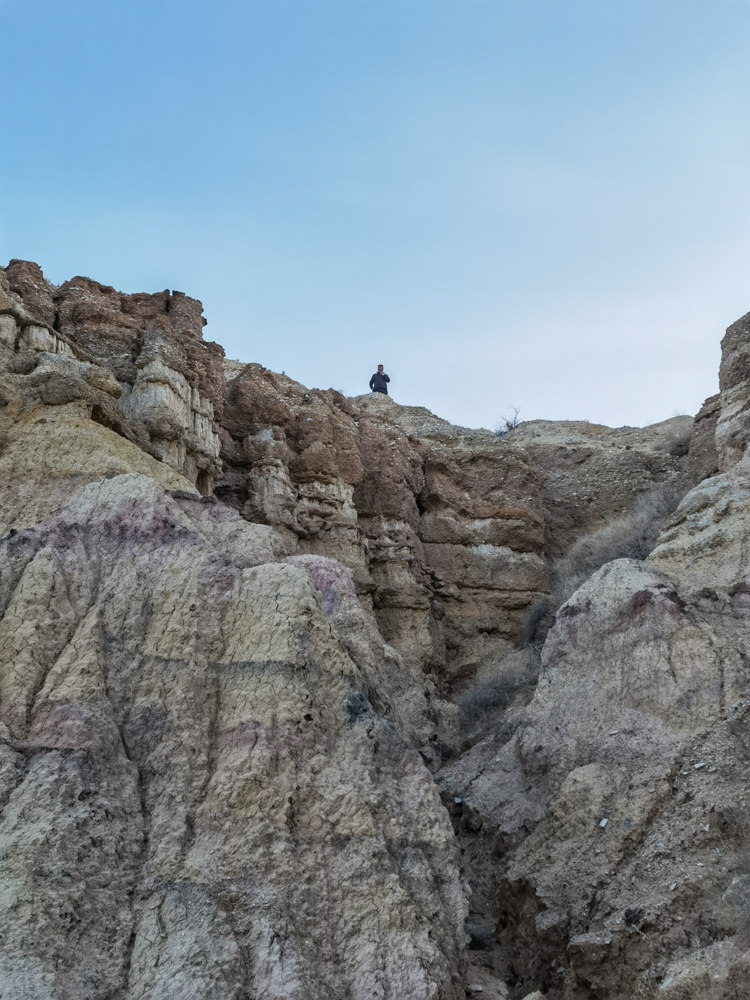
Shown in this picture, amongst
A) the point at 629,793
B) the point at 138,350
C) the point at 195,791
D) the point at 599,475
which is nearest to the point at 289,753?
the point at 195,791

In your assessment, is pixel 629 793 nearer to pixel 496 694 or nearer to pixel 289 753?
pixel 289 753

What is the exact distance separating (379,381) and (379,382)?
0.06 metres

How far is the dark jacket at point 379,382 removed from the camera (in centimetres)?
3030

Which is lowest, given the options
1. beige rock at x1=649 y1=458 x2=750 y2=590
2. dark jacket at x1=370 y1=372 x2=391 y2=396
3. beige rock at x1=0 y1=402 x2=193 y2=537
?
beige rock at x1=649 y1=458 x2=750 y2=590

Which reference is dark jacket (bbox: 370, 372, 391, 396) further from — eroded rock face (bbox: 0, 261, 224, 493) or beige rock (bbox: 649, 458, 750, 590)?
beige rock (bbox: 649, 458, 750, 590)

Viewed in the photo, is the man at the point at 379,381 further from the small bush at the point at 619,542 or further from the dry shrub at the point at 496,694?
the dry shrub at the point at 496,694

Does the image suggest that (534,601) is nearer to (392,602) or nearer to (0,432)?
(392,602)

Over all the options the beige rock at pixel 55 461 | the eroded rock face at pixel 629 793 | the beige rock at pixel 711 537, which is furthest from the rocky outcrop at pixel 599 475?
the beige rock at pixel 55 461

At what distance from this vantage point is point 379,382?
3061 centimetres

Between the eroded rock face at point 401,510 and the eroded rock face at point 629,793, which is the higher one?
the eroded rock face at point 401,510

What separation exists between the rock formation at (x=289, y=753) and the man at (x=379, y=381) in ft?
46.1

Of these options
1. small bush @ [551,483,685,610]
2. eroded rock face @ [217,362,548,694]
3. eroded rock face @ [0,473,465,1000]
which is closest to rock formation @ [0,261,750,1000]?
eroded rock face @ [0,473,465,1000]

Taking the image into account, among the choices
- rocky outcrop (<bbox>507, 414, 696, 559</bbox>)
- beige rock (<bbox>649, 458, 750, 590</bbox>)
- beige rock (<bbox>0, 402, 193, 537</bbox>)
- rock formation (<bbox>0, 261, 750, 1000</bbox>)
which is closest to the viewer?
rock formation (<bbox>0, 261, 750, 1000</bbox>)

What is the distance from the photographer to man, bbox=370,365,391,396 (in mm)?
30312
